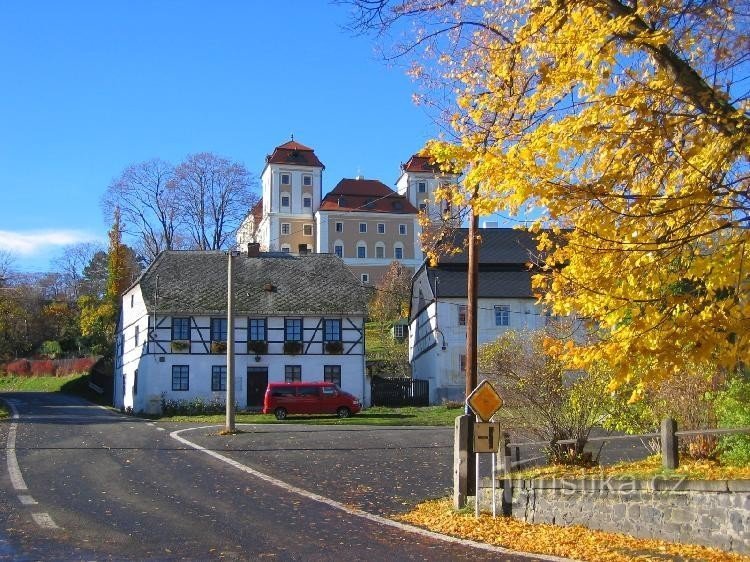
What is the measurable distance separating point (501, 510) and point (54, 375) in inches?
2640

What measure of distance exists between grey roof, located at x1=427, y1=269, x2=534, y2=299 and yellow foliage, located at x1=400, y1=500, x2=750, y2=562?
1336 inches

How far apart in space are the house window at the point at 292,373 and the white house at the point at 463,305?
7.48 metres

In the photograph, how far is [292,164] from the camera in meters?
96.2

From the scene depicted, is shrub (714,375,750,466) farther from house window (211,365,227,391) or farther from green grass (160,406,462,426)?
house window (211,365,227,391)

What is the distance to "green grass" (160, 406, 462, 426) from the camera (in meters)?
35.6

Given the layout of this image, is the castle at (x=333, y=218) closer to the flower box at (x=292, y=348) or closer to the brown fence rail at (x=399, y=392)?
the brown fence rail at (x=399, y=392)

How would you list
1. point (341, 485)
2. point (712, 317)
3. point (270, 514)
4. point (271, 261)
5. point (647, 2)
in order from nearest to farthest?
point (712, 317), point (647, 2), point (270, 514), point (341, 485), point (271, 261)

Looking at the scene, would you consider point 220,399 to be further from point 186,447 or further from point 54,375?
A: point 54,375

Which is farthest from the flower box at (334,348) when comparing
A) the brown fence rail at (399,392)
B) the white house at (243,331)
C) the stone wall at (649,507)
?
the stone wall at (649,507)

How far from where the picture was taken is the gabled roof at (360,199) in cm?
9544

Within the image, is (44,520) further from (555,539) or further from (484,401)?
(555,539)

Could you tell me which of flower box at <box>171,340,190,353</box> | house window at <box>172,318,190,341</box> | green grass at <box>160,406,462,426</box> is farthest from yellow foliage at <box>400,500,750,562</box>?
house window at <box>172,318,190,341</box>

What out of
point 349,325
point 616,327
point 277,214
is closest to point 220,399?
point 349,325

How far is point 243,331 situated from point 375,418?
11581 millimetres
